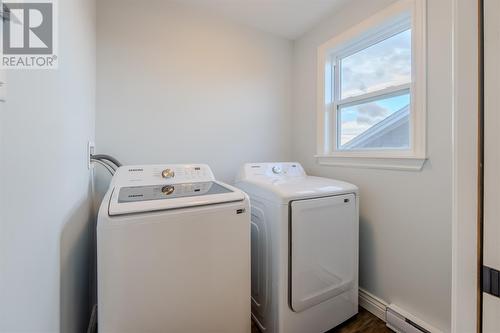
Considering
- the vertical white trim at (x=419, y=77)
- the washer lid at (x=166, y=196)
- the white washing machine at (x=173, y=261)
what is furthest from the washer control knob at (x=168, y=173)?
the vertical white trim at (x=419, y=77)

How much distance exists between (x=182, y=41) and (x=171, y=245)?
170cm

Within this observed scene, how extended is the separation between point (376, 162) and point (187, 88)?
164cm

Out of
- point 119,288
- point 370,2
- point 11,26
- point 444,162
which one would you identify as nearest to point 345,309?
point 444,162

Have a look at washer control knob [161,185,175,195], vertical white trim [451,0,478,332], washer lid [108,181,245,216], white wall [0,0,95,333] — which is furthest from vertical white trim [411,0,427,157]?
white wall [0,0,95,333]

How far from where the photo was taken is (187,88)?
1.87 metres

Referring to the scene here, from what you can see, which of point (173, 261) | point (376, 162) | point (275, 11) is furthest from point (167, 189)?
point (275, 11)

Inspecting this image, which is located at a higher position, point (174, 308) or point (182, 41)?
point (182, 41)

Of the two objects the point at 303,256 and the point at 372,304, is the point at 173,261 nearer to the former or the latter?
the point at 303,256

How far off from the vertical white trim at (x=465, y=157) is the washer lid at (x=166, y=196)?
33.0 inches

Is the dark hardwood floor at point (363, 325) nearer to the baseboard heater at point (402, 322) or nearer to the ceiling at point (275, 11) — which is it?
the baseboard heater at point (402, 322)

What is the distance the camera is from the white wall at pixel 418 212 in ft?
4.09

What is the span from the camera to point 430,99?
1.31 meters

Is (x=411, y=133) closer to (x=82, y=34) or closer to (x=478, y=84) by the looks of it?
(x=478, y=84)

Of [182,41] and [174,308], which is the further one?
[182,41]
